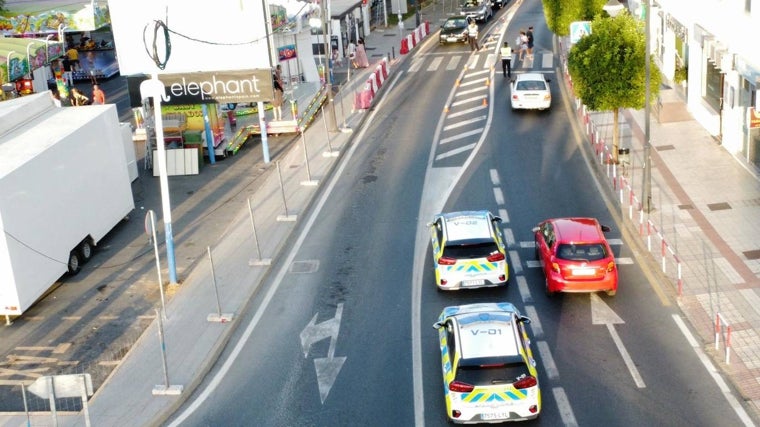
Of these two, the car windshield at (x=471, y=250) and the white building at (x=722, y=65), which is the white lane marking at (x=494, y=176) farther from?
the car windshield at (x=471, y=250)

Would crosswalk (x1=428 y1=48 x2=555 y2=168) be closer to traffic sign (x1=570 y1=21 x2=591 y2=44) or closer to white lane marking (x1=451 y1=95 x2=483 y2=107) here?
white lane marking (x1=451 y1=95 x2=483 y2=107)

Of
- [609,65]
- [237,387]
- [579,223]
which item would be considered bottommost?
[237,387]

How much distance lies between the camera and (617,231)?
27.5 meters

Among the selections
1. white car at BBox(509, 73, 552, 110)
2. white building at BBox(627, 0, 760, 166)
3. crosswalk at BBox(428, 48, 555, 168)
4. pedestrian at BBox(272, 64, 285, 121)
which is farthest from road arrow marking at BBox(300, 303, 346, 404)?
white car at BBox(509, 73, 552, 110)

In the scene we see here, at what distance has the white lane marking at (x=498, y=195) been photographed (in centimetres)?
3038

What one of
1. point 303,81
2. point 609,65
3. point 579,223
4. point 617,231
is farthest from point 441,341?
point 303,81

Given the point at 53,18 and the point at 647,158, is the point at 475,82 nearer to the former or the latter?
the point at 647,158

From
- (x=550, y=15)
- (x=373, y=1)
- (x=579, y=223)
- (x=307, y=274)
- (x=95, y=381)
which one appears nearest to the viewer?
(x=95, y=381)

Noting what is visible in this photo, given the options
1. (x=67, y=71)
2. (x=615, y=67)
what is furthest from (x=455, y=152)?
(x=67, y=71)

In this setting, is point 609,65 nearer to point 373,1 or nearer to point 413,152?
point 413,152

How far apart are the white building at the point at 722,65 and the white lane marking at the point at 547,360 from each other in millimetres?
11418

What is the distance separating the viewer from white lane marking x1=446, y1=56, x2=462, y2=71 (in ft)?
171

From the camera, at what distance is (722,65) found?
109ft

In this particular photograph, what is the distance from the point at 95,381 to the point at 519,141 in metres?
20.2
